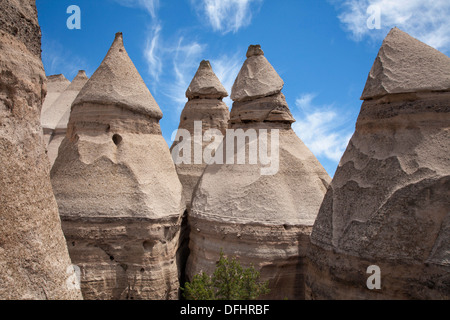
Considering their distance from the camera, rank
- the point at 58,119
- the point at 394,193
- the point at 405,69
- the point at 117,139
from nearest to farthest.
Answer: the point at 394,193 → the point at 405,69 → the point at 117,139 → the point at 58,119

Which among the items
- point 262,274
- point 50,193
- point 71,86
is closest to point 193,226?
point 262,274

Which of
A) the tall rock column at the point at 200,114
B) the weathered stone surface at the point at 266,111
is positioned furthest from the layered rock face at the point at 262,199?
the tall rock column at the point at 200,114

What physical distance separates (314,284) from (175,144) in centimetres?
860

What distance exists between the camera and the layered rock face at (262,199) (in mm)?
7426

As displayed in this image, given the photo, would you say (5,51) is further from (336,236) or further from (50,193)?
(336,236)

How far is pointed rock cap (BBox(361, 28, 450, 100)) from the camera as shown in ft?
16.2

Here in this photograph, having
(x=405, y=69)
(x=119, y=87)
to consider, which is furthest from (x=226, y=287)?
(x=119, y=87)

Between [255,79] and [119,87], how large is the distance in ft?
11.4

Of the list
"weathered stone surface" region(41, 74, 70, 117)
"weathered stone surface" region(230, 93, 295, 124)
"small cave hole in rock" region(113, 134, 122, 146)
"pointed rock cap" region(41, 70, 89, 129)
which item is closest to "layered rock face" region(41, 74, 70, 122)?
"weathered stone surface" region(41, 74, 70, 117)

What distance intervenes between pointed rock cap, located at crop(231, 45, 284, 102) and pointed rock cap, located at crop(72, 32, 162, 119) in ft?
7.38

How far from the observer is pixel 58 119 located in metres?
16.9

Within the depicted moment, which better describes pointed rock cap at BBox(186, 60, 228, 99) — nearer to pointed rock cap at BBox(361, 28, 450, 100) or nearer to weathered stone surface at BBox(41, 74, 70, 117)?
pointed rock cap at BBox(361, 28, 450, 100)

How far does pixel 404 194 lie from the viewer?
4.58m

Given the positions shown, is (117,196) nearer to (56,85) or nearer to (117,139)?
(117,139)
